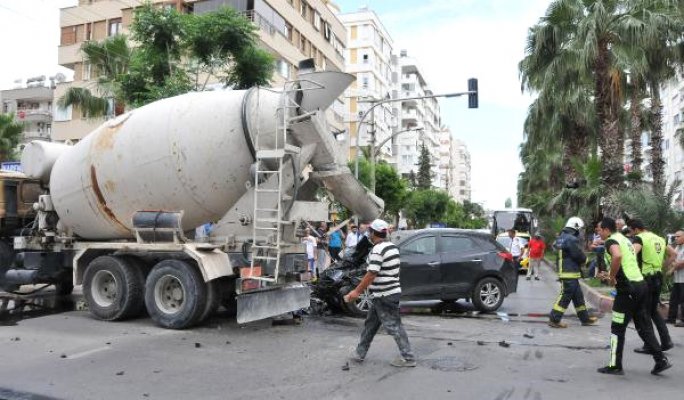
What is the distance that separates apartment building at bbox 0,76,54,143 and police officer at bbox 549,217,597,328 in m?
61.0

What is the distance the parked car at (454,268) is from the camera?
10836mm

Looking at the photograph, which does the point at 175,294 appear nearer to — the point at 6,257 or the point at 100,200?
the point at 100,200

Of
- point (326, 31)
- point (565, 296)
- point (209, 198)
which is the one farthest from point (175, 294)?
point (326, 31)

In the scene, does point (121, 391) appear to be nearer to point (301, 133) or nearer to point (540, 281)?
point (301, 133)

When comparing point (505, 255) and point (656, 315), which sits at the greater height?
point (505, 255)

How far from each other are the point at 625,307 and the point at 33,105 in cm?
6839

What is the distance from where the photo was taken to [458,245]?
11.4 metres

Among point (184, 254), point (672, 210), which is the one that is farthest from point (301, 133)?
point (672, 210)

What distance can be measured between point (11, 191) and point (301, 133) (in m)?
6.10

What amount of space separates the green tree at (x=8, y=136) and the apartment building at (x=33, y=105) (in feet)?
105

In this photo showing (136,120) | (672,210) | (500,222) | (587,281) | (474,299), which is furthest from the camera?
(500,222)

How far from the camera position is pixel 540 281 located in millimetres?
20438

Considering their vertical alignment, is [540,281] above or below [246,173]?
below

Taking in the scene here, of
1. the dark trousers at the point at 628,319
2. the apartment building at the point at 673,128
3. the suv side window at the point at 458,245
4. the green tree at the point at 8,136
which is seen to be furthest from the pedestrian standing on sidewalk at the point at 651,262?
the apartment building at the point at 673,128
